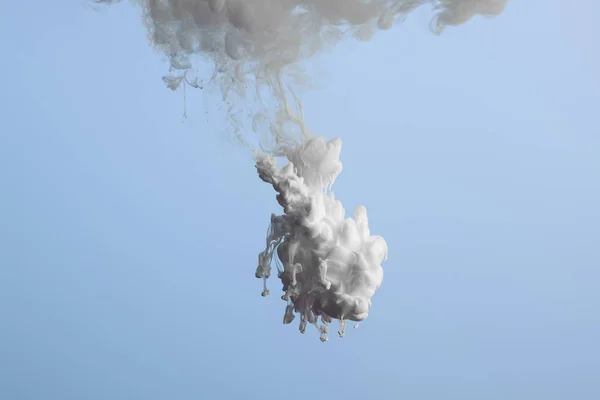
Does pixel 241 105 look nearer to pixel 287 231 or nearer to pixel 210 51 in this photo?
pixel 210 51

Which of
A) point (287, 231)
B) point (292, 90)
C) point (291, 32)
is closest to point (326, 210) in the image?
point (287, 231)

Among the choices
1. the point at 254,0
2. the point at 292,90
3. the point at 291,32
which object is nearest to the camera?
the point at 254,0

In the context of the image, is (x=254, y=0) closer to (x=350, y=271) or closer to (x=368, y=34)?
(x=368, y=34)

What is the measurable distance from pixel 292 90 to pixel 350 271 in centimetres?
59

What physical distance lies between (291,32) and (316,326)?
37.7 inches

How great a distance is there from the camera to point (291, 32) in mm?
2639

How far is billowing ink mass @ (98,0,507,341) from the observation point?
8.55 feet

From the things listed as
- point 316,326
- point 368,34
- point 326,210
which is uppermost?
point 368,34

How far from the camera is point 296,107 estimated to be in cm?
285

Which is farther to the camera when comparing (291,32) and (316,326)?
(316,326)

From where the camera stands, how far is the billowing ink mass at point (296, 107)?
8.55 feet

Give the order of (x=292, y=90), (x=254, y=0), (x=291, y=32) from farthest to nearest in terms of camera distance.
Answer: (x=292, y=90) < (x=291, y=32) < (x=254, y=0)

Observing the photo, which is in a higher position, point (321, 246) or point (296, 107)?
point (296, 107)

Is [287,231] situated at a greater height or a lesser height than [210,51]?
lesser
